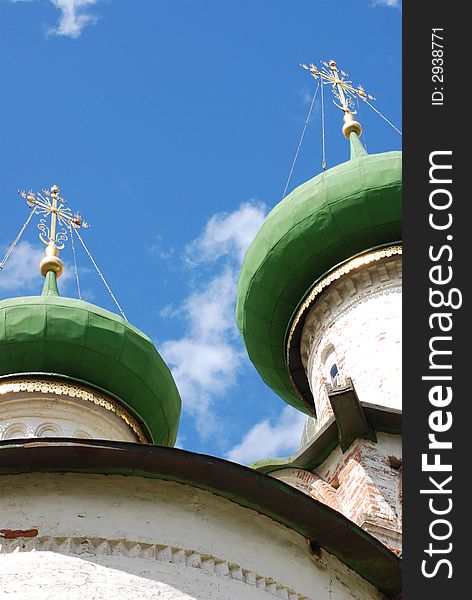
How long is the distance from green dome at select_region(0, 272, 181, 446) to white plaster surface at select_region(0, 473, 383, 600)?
13.2 feet

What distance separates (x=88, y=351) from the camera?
9367 millimetres

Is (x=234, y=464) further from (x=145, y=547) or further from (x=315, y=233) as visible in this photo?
(x=315, y=233)

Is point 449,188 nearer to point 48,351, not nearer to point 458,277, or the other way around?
point 458,277

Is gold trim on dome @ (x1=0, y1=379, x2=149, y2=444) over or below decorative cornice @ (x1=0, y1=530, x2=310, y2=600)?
over

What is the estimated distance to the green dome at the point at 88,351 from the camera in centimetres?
936

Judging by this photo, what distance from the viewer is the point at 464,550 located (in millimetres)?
4051

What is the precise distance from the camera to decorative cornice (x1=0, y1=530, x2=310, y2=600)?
508cm

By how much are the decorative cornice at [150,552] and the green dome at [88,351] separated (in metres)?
4.28

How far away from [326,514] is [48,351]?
433 cm

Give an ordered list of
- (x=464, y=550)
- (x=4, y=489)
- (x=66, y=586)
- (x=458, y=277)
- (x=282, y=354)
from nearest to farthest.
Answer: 1. (x=464, y=550)
2. (x=458, y=277)
3. (x=66, y=586)
4. (x=4, y=489)
5. (x=282, y=354)

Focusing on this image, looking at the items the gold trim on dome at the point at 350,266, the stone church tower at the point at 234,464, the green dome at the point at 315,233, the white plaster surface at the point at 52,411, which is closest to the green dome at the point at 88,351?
the stone church tower at the point at 234,464

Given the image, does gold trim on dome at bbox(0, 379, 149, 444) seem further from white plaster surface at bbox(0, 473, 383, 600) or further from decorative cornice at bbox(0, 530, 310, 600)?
decorative cornice at bbox(0, 530, 310, 600)

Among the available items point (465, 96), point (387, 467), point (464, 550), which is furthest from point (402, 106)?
point (387, 467)

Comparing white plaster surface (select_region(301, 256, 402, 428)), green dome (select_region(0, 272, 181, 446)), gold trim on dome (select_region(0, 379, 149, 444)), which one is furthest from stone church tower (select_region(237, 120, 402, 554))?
gold trim on dome (select_region(0, 379, 149, 444))
